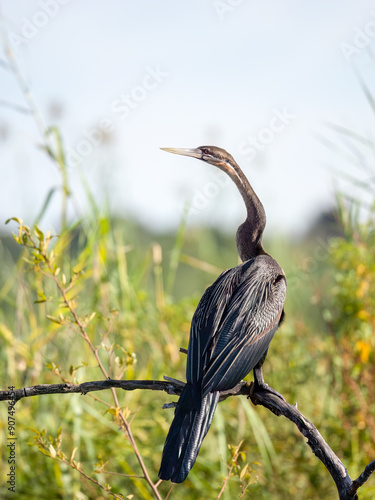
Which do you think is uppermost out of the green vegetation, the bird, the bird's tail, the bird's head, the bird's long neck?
the bird's head

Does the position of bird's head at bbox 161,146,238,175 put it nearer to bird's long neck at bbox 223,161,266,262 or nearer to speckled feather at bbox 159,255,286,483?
bird's long neck at bbox 223,161,266,262

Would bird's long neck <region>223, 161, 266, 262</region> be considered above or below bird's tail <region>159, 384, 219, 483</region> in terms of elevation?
above

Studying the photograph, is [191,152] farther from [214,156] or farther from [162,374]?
[162,374]

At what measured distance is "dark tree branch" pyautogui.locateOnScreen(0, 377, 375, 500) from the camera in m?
1.81

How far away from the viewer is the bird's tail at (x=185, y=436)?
1858 mm

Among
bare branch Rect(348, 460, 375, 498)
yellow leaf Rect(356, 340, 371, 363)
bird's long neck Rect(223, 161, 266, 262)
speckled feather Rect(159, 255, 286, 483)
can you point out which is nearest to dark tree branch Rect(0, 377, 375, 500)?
bare branch Rect(348, 460, 375, 498)

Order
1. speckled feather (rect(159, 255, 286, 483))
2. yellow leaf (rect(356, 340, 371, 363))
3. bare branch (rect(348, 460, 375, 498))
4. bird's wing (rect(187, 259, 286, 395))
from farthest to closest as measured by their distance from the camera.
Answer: yellow leaf (rect(356, 340, 371, 363)), bird's wing (rect(187, 259, 286, 395)), speckled feather (rect(159, 255, 286, 483)), bare branch (rect(348, 460, 375, 498))

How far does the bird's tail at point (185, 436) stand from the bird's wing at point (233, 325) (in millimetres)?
57

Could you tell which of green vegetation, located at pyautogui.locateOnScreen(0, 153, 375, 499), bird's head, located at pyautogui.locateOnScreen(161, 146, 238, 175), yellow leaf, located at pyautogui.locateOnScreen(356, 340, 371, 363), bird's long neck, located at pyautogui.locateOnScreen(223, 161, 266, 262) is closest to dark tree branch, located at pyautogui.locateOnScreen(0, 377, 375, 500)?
bird's long neck, located at pyautogui.locateOnScreen(223, 161, 266, 262)

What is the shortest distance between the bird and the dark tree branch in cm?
5

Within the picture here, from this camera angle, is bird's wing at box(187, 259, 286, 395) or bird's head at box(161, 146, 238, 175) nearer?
bird's wing at box(187, 259, 286, 395)

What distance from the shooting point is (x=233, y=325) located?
88.7 inches

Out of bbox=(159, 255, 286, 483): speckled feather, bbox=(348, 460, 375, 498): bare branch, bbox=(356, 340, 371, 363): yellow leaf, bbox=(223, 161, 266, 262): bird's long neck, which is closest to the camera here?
bbox=(348, 460, 375, 498): bare branch

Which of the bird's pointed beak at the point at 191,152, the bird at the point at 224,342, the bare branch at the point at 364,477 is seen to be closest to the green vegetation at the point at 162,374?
the bird's pointed beak at the point at 191,152
